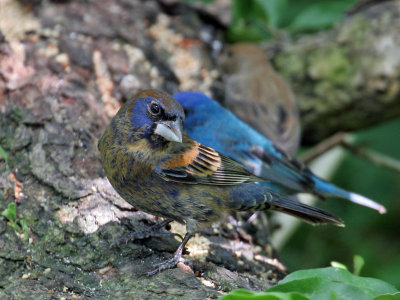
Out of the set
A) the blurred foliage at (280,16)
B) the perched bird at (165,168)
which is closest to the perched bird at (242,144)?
the perched bird at (165,168)

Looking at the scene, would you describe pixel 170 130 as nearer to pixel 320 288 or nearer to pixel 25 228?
pixel 25 228

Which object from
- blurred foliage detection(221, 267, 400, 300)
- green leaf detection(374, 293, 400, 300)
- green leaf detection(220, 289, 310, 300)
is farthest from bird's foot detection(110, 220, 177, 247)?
green leaf detection(374, 293, 400, 300)

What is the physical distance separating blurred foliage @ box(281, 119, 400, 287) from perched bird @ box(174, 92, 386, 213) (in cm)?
135

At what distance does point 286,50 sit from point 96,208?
108 inches

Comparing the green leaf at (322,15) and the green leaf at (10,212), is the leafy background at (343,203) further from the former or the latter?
the green leaf at (10,212)

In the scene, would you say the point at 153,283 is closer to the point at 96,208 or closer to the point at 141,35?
the point at 96,208

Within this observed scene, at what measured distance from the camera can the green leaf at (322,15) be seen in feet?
16.1

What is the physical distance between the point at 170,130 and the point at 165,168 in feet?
0.63

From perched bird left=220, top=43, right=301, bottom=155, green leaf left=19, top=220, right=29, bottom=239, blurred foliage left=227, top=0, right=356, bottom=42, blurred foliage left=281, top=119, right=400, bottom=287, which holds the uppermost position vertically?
blurred foliage left=227, top=0, right=356, bottom=42

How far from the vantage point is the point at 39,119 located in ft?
11.9

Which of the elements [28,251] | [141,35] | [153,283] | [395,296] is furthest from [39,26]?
[395,296]

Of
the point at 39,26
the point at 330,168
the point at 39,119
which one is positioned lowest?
the point at 330,168

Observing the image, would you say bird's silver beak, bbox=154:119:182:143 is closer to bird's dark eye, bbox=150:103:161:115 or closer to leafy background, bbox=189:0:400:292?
bird's dark eye, bbox=150:103:161:115

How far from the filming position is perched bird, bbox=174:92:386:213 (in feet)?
13.4
